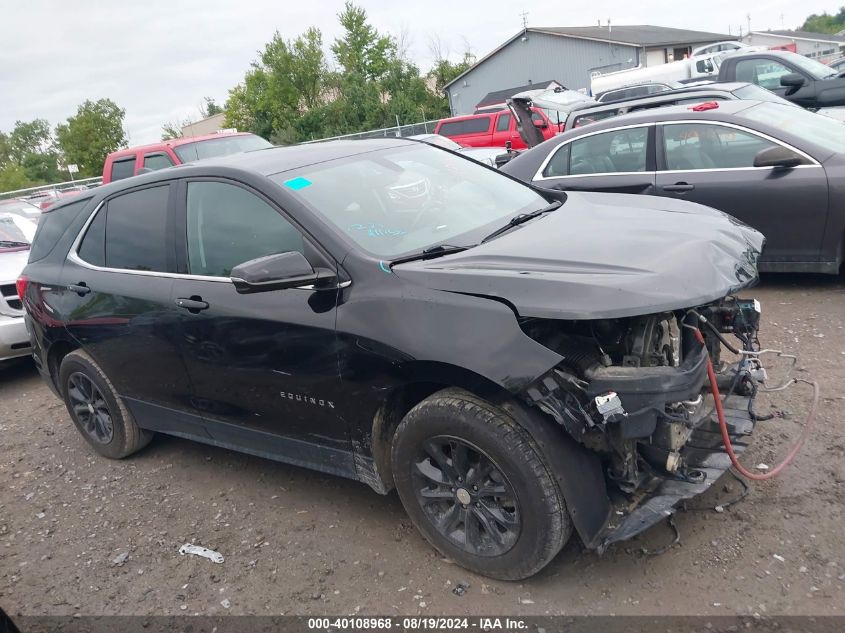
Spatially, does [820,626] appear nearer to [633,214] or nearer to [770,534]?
[770,534]

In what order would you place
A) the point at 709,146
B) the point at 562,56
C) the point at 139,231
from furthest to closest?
1. the point at 562,56
2. the point at 709,146
3. the point at 139,231

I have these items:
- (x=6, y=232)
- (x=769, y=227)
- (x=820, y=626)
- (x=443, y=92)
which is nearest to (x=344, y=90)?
(x=443, y=92)

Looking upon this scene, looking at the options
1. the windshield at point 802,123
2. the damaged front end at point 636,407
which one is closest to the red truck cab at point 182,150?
the windshield at point 802,123

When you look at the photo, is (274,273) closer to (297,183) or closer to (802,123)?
(297,183)

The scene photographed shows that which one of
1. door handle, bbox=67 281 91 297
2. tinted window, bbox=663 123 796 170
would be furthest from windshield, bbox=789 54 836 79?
door handle, bbox=67 281 91 297

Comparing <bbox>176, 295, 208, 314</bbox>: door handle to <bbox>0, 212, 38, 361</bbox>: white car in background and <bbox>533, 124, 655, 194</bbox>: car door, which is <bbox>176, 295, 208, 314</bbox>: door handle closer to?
<bbox>0, 212, 38, 361</bbox>: white car in background

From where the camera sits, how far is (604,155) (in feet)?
21.9

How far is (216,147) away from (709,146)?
882 cm

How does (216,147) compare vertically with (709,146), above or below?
above

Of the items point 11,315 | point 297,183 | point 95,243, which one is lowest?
point 11,315

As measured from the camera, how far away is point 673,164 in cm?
628

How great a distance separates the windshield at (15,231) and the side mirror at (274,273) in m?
6.28

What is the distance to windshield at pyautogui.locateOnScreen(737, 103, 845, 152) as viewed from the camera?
5.88 m

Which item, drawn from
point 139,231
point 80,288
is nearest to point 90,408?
point 80,288
